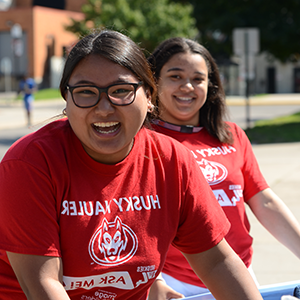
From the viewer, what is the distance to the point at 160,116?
9.11 ft

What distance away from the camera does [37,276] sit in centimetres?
146

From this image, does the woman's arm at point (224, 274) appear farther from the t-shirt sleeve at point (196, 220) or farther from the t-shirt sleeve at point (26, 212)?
the t-shirt sleeve at point (26, 212)

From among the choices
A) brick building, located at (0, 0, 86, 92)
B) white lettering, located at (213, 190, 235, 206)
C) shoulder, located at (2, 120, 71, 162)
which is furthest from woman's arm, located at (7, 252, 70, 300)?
brick building, located at (0, 0, 86, 92)

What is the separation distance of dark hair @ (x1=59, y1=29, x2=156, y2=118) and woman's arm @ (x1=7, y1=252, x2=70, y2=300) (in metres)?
0.58

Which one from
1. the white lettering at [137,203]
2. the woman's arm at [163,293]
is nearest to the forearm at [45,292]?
the white lettering at [137,203]

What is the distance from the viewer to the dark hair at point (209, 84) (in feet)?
8.92

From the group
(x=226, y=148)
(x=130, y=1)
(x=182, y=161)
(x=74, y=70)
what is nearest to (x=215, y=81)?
(x=226, y=148)

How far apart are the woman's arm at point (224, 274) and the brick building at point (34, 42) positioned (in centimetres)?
4507

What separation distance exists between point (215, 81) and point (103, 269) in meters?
1.70

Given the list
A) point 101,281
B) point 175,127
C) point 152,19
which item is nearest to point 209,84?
point 175,127

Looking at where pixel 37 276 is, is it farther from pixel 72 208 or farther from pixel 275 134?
pixel 275 134

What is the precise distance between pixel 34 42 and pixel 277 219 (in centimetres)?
4618

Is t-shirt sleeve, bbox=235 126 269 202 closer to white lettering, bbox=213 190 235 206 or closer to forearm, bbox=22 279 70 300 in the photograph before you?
white lettering, bbox=213 190 235 206

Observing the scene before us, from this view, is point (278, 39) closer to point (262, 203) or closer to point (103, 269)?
point (262, 203)
